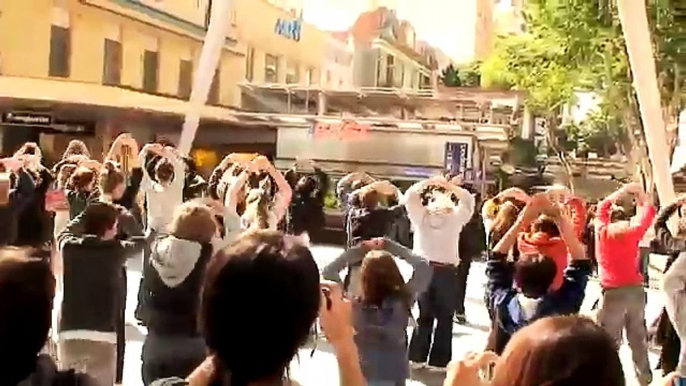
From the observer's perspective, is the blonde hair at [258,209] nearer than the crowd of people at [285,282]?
No

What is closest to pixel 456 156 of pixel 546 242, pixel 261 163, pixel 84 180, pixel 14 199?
pixel 261 163

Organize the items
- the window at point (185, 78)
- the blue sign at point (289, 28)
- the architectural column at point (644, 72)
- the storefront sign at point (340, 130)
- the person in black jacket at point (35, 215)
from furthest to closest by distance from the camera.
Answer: the blue sign at point (289, 28)
the storefront sign at point (340, 130)
the window at point (185, 78)
the architectural column at point (644, 72)
the person in black jacket at point (35, 215)

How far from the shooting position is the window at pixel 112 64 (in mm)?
23688

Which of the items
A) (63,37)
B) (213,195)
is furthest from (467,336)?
(63,37)

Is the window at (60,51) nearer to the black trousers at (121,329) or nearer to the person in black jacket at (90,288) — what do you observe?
the black trousers at (121,329)

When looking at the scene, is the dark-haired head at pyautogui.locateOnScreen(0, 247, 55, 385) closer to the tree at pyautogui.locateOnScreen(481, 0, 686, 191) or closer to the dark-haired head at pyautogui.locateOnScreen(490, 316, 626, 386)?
the dark-haired head at pyautogui.locateOnScreen(490, 316, 626, 386)

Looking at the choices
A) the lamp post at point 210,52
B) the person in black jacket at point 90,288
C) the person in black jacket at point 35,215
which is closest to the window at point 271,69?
the lamp post at point 210,52

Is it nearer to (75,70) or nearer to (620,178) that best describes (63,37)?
(75,70)

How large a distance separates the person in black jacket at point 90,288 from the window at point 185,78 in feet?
74.5

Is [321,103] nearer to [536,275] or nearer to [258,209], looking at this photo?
[258,209]

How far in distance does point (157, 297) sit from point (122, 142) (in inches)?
183

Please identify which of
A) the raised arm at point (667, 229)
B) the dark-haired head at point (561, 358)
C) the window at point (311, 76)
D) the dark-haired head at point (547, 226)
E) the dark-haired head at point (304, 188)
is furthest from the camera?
the window at point (311, 76)

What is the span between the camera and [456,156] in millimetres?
27062

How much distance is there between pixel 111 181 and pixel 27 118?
15442 millimetres
